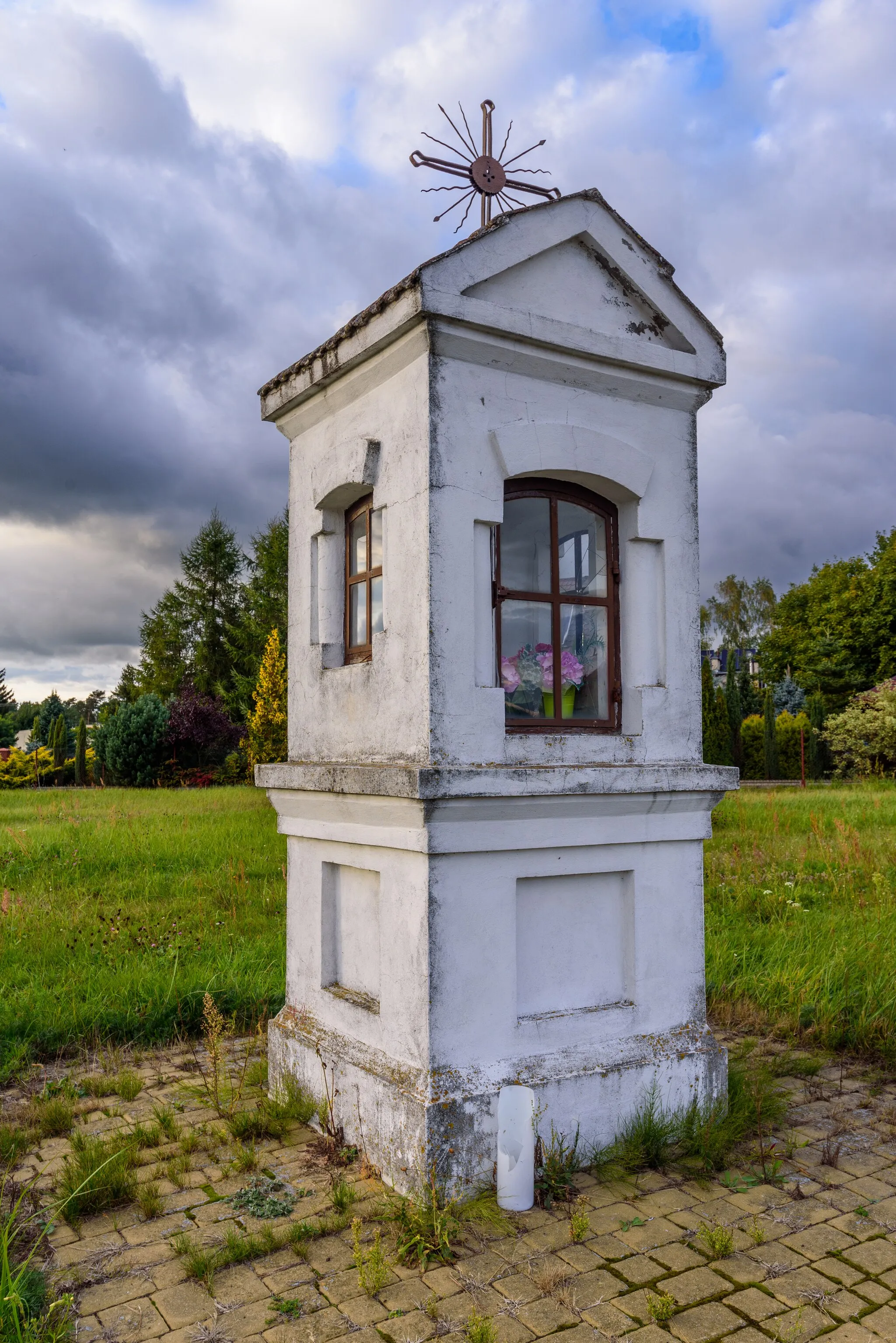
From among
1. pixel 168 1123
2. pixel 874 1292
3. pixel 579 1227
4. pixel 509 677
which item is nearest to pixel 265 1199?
pixel 168 1123

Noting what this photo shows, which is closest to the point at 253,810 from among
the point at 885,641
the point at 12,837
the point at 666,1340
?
the point at 12,837

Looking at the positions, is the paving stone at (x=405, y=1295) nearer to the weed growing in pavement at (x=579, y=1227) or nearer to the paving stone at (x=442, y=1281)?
the paving stone at (x=442, y=1281)

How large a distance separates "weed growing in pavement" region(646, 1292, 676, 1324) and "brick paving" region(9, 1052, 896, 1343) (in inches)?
0.5

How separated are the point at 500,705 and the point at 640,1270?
6.56ft

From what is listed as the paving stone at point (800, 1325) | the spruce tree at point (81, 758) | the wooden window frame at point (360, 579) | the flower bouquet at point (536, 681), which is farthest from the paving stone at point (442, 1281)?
the spruce tree at point (81, 758)

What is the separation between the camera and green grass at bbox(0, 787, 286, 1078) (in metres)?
5.62

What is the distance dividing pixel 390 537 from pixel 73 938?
4.63m

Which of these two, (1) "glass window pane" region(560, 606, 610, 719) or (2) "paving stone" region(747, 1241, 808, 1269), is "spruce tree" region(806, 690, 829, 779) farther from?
(2) "paving stone" region(747, 1241, 808, 1269)

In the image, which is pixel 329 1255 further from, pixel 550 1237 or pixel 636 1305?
pixel 636 1305

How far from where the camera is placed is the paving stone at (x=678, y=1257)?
314cm

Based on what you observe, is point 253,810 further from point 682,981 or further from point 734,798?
point 682,981

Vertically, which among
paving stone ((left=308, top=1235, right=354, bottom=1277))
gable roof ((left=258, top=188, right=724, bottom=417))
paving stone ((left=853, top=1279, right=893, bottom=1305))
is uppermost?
gable roof ((left=258, top=188, right=724, bottom=417))

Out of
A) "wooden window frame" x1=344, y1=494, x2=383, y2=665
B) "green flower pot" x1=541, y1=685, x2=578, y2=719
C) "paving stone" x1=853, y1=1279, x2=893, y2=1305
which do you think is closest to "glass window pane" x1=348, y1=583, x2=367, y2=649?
"wooden window frame" x1=344, y1=494, x2=383, y2=665

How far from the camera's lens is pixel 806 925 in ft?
23.8
